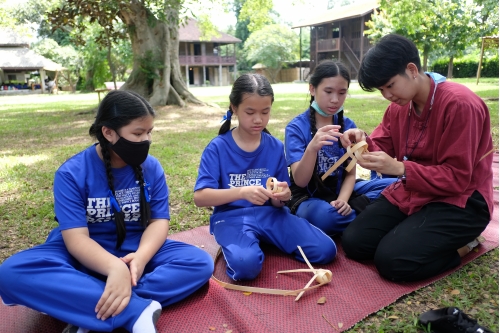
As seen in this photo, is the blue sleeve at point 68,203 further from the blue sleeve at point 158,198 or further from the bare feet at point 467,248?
the bare feet at point 467,248

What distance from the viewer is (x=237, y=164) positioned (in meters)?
2.97

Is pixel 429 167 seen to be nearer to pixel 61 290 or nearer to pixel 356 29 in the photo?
pixel 61 290

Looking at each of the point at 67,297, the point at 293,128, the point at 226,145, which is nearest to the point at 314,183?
the point at 293,128

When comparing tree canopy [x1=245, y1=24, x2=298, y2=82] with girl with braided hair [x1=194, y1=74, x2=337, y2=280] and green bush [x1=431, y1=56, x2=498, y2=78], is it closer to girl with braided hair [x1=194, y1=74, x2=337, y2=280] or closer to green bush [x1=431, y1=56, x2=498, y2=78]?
green bush [x1=431, y1=56, x2=498, y2=78]

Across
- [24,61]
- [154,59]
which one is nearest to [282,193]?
[154,59]

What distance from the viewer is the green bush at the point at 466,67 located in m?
30.0

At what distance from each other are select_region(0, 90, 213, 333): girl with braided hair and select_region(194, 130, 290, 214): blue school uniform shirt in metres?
0.43

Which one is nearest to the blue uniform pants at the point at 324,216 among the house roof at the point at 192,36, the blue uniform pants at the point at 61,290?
the blue uniform pants at the point at 61,290

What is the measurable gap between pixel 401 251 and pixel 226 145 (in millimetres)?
1341

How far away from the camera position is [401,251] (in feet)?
8.49

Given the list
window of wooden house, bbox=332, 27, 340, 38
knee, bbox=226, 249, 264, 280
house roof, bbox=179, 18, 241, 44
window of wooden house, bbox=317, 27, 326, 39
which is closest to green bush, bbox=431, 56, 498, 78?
window of wooden house, bbox=332, 27, 340, 38

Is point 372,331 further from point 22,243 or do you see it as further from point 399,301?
point 22,243

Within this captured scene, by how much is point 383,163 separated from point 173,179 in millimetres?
3296

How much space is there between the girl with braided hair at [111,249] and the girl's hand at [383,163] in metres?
1.14
